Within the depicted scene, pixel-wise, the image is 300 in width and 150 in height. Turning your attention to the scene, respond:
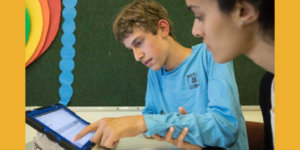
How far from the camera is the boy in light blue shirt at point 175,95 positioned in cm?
54

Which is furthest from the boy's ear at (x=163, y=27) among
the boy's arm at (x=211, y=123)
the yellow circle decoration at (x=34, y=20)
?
the yellow circle decoration at (x=34, y=20)

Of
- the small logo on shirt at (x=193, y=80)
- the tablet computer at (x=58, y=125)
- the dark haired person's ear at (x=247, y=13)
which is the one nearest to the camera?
the dark haired person's ear at (x=247, y=13)

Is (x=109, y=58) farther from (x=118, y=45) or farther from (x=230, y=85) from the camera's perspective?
(x=230, y=85)

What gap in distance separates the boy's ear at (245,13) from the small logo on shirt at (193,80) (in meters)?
0.42

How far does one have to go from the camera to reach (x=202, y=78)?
2.55 feet

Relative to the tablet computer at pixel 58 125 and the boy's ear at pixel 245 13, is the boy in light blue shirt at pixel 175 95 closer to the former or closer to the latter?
the tablet computer at pixel 58 125

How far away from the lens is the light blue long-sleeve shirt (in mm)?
549

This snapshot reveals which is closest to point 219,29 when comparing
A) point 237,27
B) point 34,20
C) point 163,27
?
point 237,27

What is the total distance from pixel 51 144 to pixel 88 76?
0.84 meters

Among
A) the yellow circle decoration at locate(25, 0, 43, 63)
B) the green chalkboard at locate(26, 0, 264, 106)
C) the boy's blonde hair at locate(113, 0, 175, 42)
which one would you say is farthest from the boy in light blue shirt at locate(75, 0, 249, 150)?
the yellow circle decoration at locate(25, 0, 43, 63)

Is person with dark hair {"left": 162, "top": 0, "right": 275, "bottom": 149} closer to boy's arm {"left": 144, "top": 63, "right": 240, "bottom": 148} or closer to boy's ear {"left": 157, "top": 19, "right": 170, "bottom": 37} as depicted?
boy's arm {"left": 144, "top": 63, "right": 240, "bottom": 148}

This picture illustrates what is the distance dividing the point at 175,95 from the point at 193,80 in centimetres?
11

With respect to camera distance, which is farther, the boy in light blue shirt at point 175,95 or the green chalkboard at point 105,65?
the green chalkboard at point 105,65

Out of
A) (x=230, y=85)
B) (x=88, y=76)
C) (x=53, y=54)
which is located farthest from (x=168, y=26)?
(x=53, y=54)
